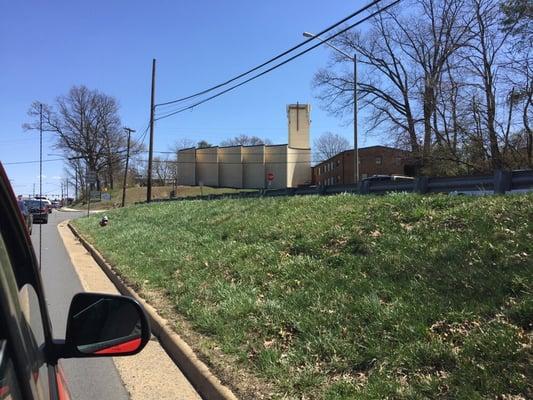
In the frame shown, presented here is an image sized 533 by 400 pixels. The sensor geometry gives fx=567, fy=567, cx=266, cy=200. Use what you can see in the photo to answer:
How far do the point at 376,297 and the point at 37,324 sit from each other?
4.43 m

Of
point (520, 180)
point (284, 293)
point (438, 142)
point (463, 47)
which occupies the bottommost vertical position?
point (284, 293)

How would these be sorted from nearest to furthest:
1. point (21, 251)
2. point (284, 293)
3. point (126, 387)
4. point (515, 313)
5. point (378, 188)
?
point (21, 251) → point (515, 313) → point (126, 387) → point (284, 293) → point (378, 188)

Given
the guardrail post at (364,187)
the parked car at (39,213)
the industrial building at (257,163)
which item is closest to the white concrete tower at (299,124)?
the industrial building at (257,163)

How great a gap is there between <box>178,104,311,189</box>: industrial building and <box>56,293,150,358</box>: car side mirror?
77218 millimetres

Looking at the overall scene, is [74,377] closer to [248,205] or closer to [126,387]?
[126,387]

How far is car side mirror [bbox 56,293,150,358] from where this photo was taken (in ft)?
6.79

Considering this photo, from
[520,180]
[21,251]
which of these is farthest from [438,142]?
[21,251]

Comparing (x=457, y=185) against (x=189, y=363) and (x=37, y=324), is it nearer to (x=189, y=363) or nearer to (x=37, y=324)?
(x=189, y=363)

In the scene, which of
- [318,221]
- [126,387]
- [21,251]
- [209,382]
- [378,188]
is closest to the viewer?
[21,251]

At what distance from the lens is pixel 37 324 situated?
2115 mm

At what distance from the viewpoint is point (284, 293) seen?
7.19 m

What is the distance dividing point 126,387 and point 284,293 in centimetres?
232

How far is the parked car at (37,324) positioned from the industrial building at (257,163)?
253 ft

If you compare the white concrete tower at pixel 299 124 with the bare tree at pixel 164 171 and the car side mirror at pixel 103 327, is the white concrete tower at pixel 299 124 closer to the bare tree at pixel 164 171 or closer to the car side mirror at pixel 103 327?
the bare tree at pixel 164 171
